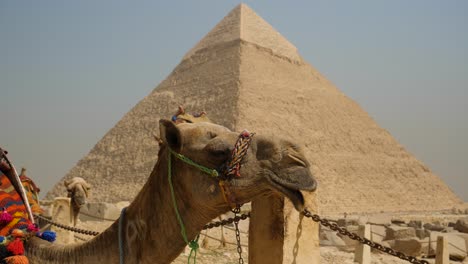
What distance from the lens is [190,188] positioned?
7.38 ft

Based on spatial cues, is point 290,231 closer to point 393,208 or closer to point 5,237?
point 5,237

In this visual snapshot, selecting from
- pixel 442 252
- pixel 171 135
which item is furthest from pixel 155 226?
pixel 442 252

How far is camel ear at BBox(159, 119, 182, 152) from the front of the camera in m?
2.25

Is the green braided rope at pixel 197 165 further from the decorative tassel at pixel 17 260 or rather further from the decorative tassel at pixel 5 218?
the decorative tassel at pixel 5 218

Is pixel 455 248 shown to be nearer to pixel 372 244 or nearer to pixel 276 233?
pixel 276 233

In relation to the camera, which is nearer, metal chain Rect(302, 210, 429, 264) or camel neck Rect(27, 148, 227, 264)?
camel neck Rect(27, 148, 227, 264)

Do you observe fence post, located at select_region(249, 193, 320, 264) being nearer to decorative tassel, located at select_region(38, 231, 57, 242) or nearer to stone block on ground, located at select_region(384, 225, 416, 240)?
decorative tassel, located at select_region(38, 231, 57, 242)

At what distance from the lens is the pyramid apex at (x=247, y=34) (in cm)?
9919

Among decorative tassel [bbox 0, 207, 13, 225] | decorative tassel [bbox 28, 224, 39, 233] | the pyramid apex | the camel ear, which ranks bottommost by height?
decorative tassel [bbox 28, 224, 39, 233]

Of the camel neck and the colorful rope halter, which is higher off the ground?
the colorful rope halter

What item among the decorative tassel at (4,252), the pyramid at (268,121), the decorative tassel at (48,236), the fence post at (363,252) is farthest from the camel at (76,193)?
the pyramid at (268,121)

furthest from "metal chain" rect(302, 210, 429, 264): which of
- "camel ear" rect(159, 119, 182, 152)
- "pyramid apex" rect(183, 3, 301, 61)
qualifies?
"pyramid apex" rect(183, 3, 301, 61)

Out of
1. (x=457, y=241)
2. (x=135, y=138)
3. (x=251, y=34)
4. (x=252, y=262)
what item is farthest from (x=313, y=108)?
(x=252, y=262)

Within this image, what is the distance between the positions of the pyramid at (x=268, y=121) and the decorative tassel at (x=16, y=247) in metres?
78.9
